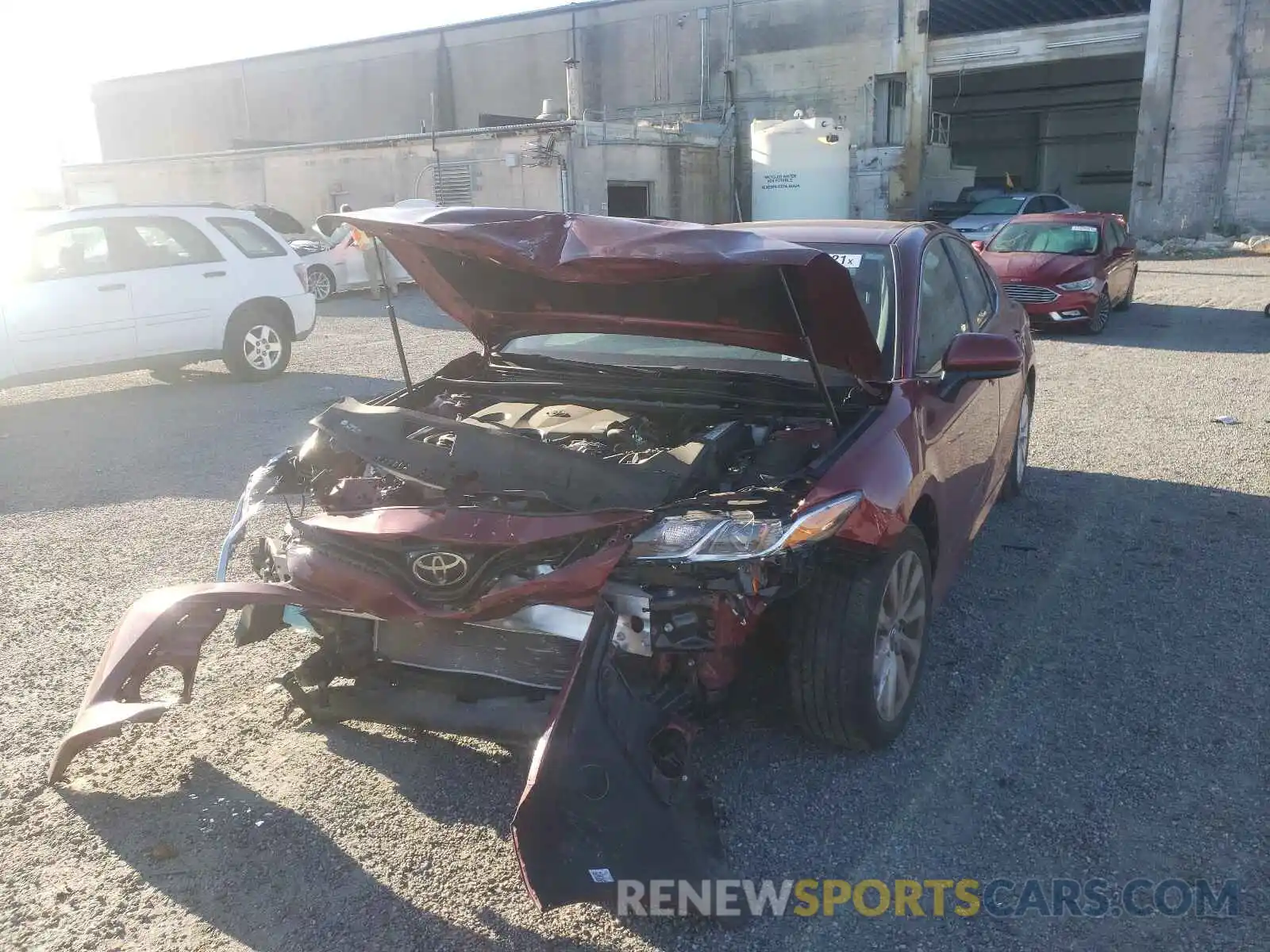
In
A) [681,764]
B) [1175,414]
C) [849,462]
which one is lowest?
[1175,414]

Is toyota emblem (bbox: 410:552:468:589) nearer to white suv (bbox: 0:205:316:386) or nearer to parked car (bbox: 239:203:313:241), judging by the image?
white suv (bbox: 0:205:316:386)

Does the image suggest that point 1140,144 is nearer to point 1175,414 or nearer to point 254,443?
point 1175,414

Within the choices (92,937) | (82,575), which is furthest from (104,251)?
(92,937)

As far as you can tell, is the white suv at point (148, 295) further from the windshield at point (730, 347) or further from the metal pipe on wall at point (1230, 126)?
the metal pipe on wall at point (1230, 126)

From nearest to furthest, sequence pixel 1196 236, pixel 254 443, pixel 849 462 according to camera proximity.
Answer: pixel 849 462 < pixel 254 443 < pixel 1196 236

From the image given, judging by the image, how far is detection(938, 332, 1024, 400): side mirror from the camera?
3.59 metres

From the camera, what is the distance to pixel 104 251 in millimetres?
9648

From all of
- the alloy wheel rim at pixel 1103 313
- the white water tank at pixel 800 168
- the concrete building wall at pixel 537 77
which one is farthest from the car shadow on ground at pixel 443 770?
the concrete building wall at pixel 537 77

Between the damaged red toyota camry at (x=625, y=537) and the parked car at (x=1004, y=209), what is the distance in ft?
57.1

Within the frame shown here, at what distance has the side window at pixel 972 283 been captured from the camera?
15.6ft

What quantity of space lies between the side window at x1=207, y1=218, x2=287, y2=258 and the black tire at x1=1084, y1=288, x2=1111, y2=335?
379 inches

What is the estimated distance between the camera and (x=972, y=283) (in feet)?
16.2

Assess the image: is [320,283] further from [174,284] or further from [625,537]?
[625,537]

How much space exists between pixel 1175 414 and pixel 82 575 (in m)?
7.85
